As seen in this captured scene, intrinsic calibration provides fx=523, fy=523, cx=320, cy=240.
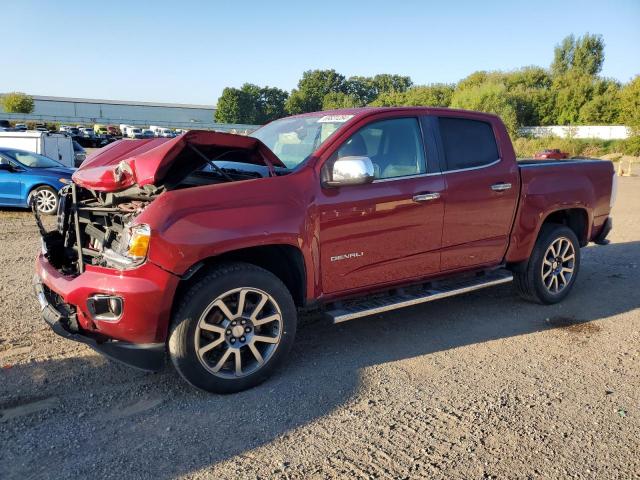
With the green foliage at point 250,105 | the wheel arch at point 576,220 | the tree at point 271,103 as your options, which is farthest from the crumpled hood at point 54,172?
the tree at point 271,103

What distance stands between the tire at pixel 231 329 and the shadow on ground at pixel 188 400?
0.17 meters

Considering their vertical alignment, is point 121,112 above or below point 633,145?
above

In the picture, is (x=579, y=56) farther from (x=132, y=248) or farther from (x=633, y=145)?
(x=132, y=248)

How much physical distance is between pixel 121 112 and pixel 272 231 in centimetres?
10194

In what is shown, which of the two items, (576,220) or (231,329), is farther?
(576,220)

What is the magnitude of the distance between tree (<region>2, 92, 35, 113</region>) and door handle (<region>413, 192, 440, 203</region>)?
286ft

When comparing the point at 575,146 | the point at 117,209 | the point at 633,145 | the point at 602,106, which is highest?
the point at 602,106

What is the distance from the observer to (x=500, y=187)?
16.0ft

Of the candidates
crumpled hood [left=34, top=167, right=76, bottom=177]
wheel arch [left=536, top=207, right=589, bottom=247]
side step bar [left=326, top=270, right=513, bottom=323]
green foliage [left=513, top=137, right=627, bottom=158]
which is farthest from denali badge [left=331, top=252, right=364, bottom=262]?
green foliage [left=513, top=137, right=627, bottom=158]

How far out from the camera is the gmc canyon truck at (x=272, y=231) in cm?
334

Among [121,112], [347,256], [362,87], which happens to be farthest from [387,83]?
[347,256]

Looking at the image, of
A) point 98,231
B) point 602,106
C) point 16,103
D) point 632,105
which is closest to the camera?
point 98,231

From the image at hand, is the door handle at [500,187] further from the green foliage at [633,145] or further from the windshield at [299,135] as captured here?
the green foliage at [633,145]

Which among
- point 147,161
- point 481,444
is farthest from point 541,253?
point 147,161
